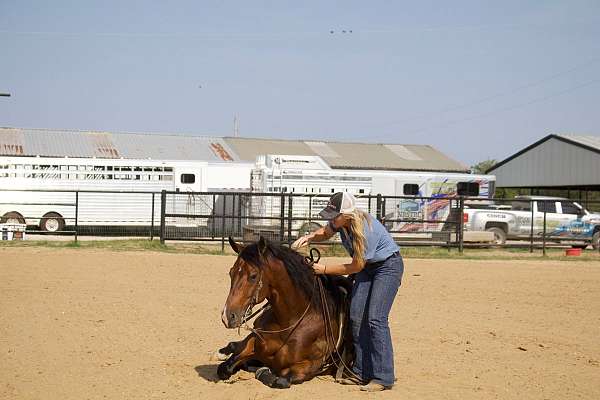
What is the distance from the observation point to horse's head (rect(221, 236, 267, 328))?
5785 millimetres

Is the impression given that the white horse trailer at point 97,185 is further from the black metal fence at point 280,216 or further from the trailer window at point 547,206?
the trailer window at point 547,206

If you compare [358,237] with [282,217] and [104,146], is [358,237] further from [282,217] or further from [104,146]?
[104,146]

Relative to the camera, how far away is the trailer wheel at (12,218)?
2238 cm

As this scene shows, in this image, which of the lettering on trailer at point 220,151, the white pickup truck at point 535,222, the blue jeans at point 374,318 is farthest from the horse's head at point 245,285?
the lettering on trailer at point 220,151

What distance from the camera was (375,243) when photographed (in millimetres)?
6375

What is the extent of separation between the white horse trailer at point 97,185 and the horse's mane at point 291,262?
15.9m

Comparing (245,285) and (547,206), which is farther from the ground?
(547,206)

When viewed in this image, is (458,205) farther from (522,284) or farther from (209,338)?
(209,338)

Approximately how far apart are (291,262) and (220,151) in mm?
31488

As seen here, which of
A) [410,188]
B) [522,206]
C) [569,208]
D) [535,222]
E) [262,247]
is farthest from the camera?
[410,188]

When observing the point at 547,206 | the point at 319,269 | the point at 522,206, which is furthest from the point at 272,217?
the point at 319,269

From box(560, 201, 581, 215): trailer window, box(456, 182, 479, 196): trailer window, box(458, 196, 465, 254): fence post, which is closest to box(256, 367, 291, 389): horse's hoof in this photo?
box(458, 196, 465, 254): fence post

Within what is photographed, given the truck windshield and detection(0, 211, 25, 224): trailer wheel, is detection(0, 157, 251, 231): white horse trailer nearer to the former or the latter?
detection(0, 211, 25, 224): trailer wheel

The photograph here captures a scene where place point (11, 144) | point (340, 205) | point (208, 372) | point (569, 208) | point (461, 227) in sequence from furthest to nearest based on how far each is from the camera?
point (11, 144), point (569, 208), point (461, 227), point (208, 372), point (340, 205)
